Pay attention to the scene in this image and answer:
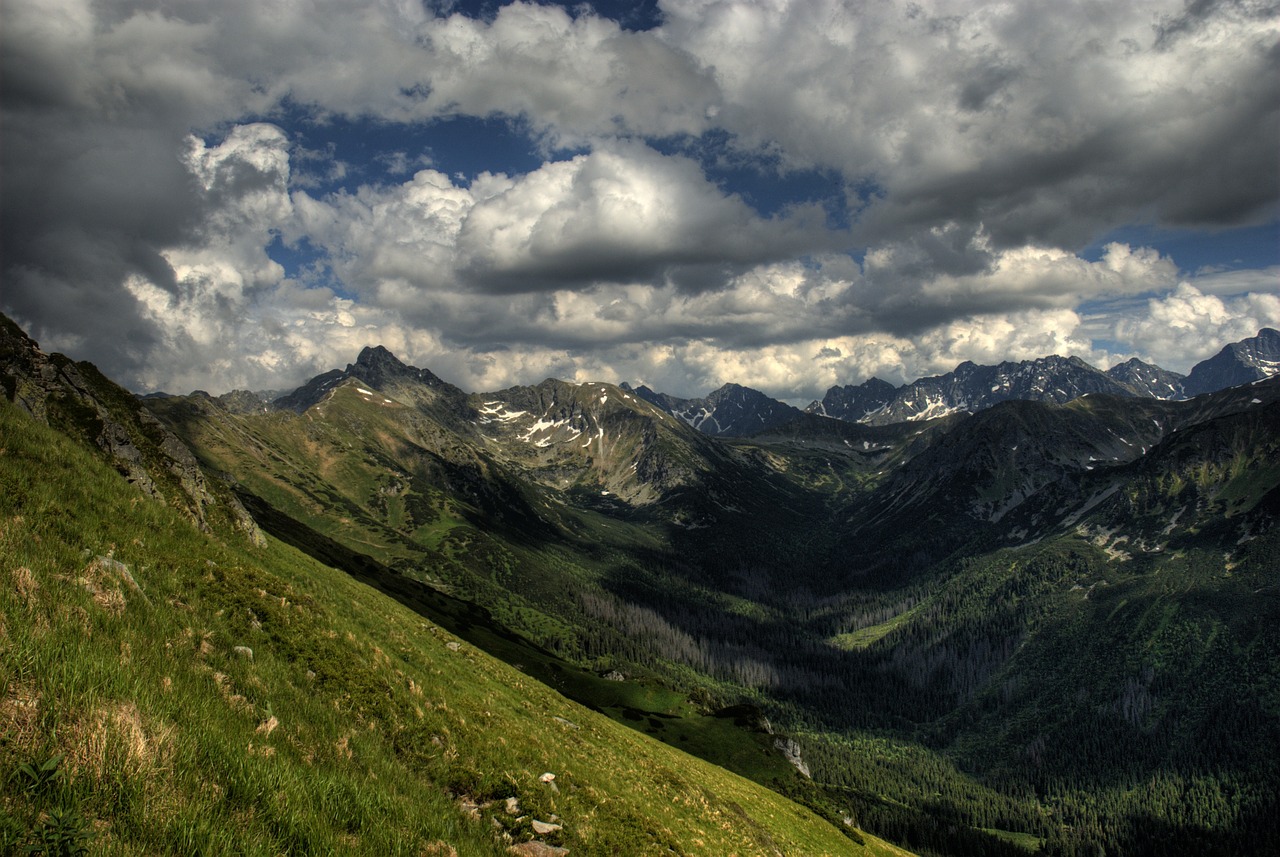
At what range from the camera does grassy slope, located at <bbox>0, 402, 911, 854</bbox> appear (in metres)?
6.24

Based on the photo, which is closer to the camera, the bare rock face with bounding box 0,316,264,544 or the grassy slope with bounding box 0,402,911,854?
the grassy slope with bounding box 0,402,911,854

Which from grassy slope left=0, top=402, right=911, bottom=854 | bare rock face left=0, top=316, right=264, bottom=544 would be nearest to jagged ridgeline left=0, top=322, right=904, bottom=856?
grassy slope left=0, top=402, right=911, bottom=854

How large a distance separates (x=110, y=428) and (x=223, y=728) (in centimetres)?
4420

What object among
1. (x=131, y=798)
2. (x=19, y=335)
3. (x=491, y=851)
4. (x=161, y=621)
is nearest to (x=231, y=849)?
(x=131, y=798)

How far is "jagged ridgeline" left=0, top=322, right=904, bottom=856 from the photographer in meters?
6.19

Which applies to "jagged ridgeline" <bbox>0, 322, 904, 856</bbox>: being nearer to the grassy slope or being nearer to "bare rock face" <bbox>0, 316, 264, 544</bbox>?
the grassy slope

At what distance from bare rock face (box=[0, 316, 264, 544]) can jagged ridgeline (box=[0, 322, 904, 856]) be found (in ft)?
63.2

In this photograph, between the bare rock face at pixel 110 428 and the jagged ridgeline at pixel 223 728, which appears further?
the bare rock face at pixel 110 428

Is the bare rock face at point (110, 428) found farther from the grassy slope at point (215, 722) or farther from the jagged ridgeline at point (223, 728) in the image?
the grassy slope at point (215, 722)

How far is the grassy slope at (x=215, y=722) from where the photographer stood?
624cm

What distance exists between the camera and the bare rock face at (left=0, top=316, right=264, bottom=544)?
37094 mm

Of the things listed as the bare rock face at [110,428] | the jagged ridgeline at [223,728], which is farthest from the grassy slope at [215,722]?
the bare rock face at [110,428]

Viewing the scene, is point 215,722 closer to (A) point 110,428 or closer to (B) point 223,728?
(B) point 223,728

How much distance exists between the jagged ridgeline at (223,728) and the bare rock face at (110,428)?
63.2 ft
